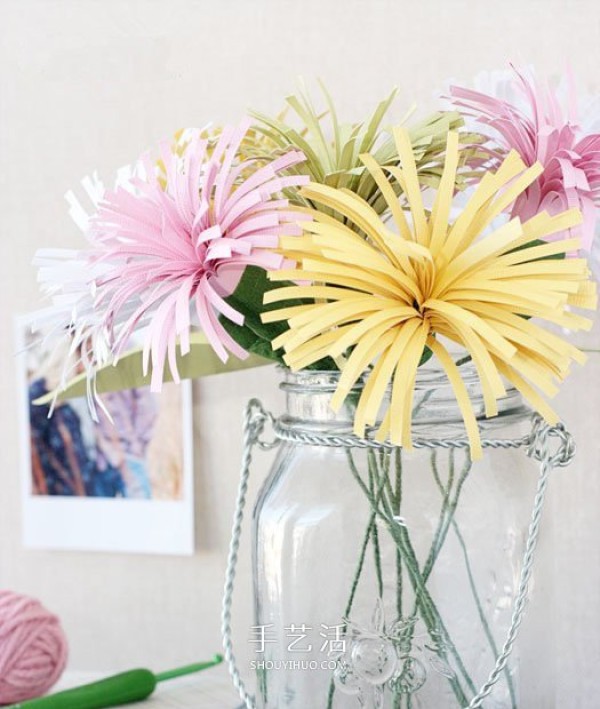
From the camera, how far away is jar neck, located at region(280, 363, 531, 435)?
0.58m

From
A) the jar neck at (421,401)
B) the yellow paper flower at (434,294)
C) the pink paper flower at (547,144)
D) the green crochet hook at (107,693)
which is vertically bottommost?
the green crochet hook at (107,693)

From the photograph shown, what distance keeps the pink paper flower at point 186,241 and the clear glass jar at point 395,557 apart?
0.33 ft

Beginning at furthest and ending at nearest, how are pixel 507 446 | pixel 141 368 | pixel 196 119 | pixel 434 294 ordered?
pixel 196 119
pixel 141 368
pixel 507 446
pixel 434 294

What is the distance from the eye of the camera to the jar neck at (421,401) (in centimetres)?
58

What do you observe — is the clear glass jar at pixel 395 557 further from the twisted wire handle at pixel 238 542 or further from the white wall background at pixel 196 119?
the white wall background at pixel 196 119

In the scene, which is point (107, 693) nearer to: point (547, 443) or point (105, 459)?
point (105, 459)

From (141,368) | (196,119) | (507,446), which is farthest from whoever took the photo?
(196,119)

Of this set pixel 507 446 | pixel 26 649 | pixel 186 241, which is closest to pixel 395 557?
pixel 507 446

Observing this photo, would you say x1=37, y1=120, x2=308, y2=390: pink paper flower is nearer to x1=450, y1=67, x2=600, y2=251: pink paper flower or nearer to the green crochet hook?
x1=450, y1=67, x2=600, y2=251: pink paper flower

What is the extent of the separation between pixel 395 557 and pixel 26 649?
13.2 inches

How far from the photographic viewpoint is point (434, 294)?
1.63 ft

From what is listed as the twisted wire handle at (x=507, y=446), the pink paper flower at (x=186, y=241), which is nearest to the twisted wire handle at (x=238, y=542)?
the twisted wire handle at (x=507, y=446)

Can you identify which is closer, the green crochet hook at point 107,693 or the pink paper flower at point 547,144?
the pink paper flower at point 547,144

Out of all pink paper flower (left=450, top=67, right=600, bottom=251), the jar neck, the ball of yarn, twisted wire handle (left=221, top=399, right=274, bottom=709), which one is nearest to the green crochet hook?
the ball of yarn
